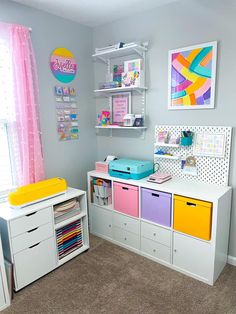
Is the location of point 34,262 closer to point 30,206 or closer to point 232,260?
point 30,206

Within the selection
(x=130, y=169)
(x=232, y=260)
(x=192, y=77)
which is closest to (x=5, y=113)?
(x=130, y=169)

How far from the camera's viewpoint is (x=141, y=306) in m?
1.79

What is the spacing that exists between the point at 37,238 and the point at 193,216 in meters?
1.35

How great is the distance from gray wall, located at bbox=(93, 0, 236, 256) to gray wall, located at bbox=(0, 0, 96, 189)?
0.25m

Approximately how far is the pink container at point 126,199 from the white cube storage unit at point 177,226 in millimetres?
10

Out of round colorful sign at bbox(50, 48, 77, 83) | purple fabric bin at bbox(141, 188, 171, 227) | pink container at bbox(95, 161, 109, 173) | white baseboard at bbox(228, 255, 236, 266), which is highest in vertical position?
round colorful sign at bbox(50, 48, 77, 83)

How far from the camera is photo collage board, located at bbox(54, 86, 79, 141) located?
8.66 ft

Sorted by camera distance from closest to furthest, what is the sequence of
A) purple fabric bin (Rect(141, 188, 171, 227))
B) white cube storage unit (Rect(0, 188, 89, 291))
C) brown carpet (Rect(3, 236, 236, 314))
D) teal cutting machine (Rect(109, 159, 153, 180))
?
brown carpet (Rect(3, 236, 236, 314)) → white cube storage unit (Rect(0, 188, 89, 291)) → purple fabric bin (Rect(141, 188, 171, 227)) → teal cutting machine (Rect(109, 159, 153, 180))

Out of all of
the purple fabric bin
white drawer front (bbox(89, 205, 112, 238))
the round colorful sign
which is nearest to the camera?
the purple fabric bin

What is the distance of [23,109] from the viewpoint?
2211mm

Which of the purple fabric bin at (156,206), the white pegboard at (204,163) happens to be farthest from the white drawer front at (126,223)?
the white pegboard at (204,163)

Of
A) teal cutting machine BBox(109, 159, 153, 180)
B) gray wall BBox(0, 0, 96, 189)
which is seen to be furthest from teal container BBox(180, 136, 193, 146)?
gray wall BBox(0, 0, 96, 189)

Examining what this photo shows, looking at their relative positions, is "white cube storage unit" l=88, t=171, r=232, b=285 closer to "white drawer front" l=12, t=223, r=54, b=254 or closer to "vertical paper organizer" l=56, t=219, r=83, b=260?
"vertical paper organizer" l=56, t=219, r=83, b=260


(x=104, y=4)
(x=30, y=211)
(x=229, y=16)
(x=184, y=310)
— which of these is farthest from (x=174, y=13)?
(x=184, y=310)
